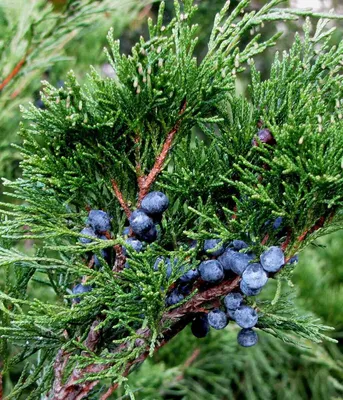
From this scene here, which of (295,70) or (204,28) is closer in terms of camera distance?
(295,70)

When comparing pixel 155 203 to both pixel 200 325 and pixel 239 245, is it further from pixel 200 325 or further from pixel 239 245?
pixel 200 325

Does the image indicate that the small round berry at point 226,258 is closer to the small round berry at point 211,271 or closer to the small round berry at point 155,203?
the small round berry at point 211,271

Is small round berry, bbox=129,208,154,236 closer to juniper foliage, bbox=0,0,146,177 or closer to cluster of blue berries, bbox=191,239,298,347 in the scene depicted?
cluster of blue berries, bbox=191,239,298,347

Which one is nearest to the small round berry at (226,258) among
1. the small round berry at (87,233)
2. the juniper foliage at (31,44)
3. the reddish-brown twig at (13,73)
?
the small round berry at (87,233)

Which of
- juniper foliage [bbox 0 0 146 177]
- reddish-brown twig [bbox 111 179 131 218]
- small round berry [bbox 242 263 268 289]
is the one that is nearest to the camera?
small round berry [bbox 242 263 268 289]

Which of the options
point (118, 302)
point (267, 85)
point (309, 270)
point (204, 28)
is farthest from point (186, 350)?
point (204, 28)

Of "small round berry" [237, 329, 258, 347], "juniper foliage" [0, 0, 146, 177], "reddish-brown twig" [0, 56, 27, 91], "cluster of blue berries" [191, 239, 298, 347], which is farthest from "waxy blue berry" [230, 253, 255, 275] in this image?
"reddish-brown twig" [0, 56, 27, 91]

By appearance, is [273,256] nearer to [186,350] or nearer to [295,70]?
[295,70]
